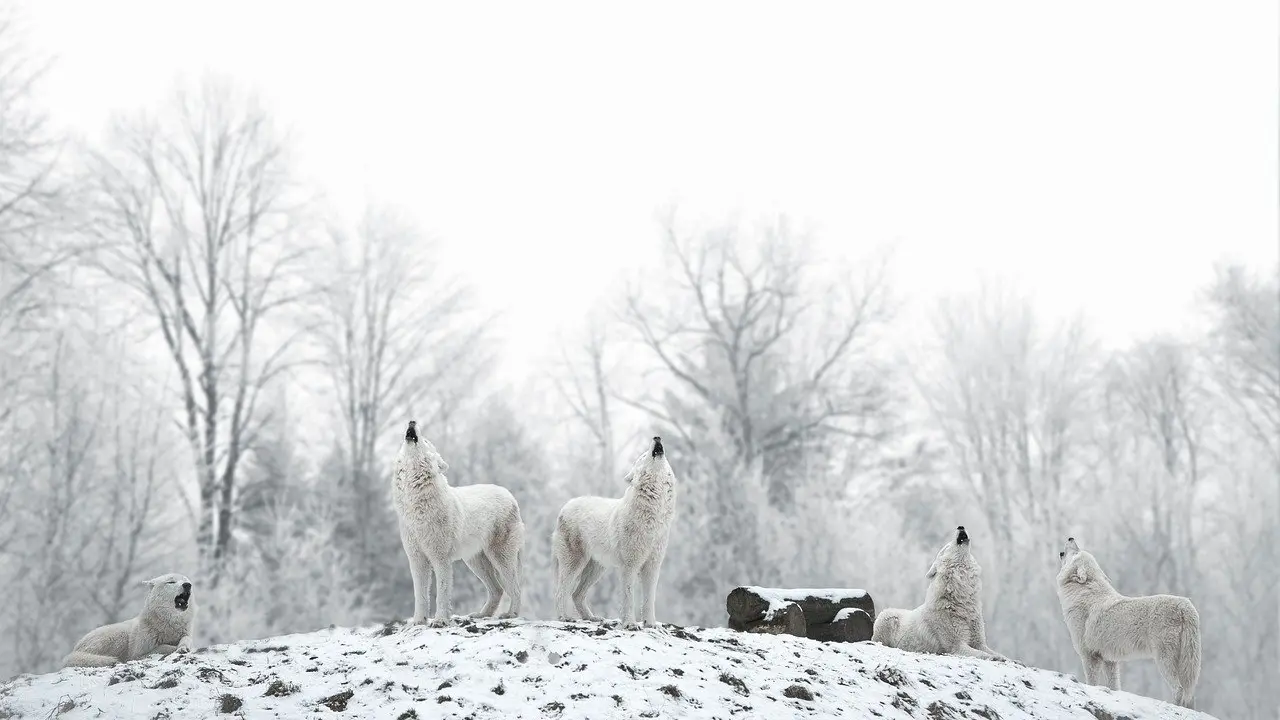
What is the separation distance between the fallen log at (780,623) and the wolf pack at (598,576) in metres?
1.16

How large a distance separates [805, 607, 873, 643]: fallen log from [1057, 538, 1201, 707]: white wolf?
2.29m

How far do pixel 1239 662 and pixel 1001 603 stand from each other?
19.4 feet

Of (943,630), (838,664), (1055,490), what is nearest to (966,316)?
(1055,490)

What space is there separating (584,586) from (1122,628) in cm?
562

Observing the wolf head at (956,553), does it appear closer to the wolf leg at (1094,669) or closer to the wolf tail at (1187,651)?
the wolf leg at (1094,669)

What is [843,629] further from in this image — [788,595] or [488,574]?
[488,574]

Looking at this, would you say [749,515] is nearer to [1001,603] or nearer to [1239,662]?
[1001,603]

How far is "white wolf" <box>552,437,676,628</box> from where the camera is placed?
27.4 feet

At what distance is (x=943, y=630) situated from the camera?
31.7 feet

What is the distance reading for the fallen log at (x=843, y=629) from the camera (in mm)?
10641

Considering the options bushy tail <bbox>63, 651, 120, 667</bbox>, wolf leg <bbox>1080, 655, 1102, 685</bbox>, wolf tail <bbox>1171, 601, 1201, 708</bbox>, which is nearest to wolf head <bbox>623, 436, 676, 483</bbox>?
bushy tail <bbox>63, 651, 120, 667</bbox>

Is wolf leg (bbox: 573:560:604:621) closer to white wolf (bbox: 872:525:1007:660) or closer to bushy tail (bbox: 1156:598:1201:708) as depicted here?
white wolf (bbox: 872:525:1007:660)

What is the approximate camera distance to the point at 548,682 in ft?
21.7

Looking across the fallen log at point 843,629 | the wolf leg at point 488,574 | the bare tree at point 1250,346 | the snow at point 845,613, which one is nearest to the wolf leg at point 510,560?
the wolf leg at point 488,574
